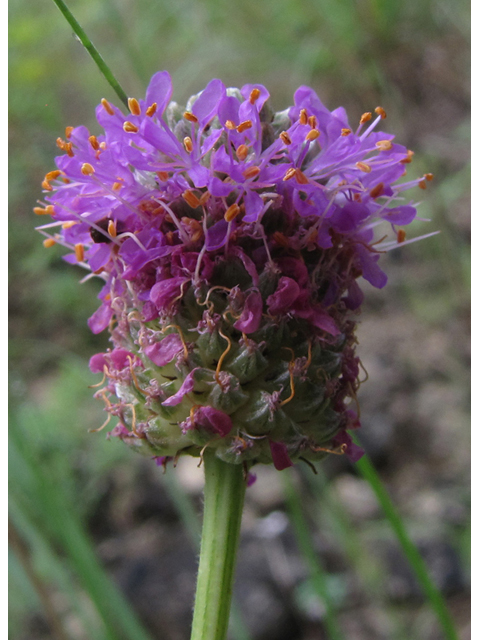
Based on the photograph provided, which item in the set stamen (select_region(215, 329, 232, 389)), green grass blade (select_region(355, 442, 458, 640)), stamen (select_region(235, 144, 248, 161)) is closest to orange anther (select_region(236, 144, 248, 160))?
stamen (select_region(235, 144, 248, 161))

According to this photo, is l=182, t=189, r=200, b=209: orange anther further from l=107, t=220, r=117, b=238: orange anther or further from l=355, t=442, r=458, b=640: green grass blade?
l=355, t=442, r=458, b=640: green grass blade

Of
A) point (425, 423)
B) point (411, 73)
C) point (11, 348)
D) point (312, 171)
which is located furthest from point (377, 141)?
point (411, 73)

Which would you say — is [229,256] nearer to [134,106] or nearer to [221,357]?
[221,357]

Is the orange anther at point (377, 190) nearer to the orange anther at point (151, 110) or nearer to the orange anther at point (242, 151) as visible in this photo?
the orange anther at point (242, 151)

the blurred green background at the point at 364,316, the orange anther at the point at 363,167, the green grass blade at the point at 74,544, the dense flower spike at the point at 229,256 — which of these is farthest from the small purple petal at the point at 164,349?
the blurred green background at the point at 364,316

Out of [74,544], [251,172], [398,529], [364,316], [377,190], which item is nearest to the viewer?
[251,172]

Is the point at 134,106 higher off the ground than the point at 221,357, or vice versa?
the point at 134,106

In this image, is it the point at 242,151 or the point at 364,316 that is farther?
the point at 364,316

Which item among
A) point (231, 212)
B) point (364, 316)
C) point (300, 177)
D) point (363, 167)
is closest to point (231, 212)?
point (231, 212)

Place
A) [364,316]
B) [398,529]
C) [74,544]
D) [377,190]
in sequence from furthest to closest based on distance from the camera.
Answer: [364,316] < [74,544] < [398,529] < [377,190]
